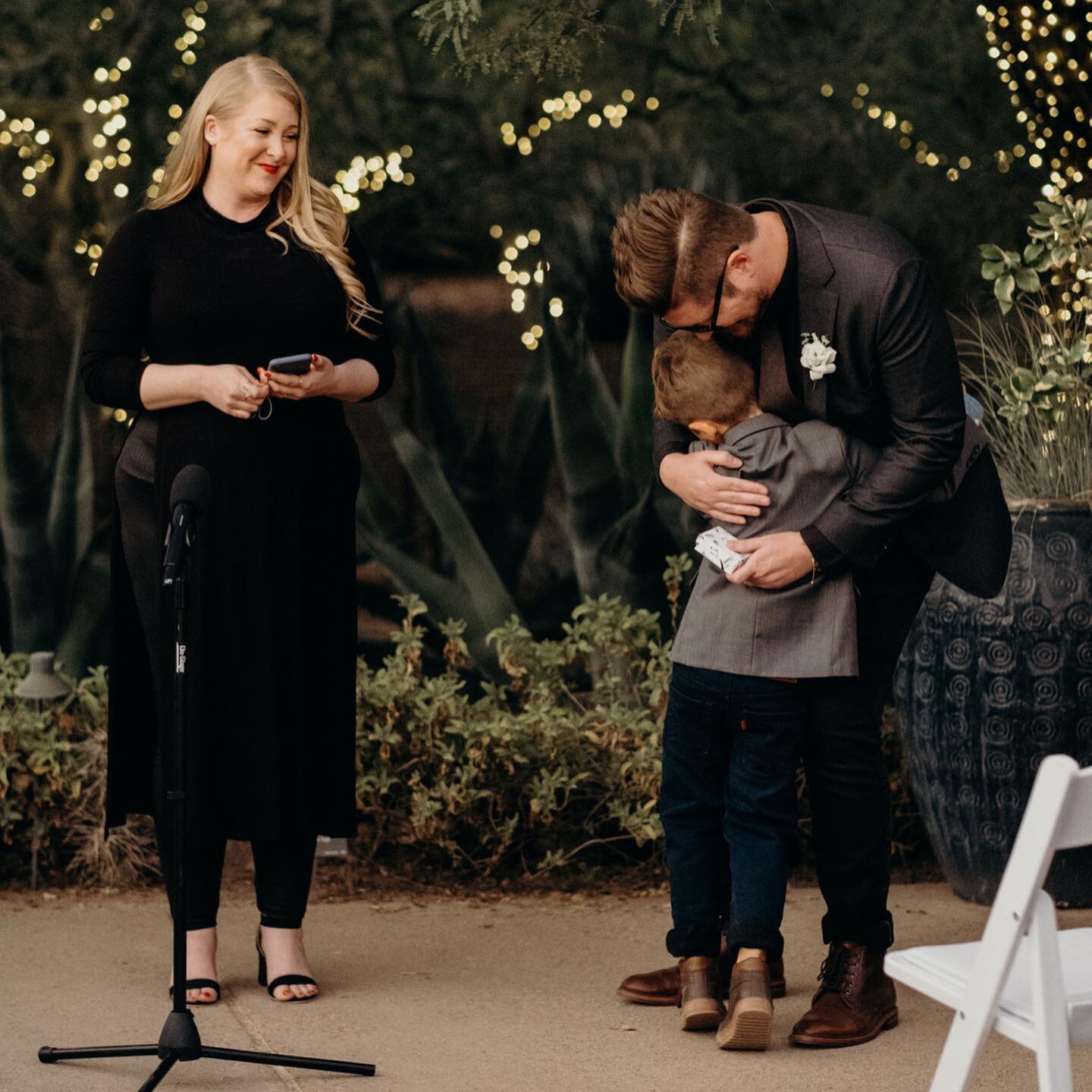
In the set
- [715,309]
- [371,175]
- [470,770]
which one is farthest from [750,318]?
[371,175]

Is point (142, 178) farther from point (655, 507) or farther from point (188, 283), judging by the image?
point (188, 283)

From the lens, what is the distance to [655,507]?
542 centimetres

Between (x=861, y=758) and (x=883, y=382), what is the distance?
29.9 inches

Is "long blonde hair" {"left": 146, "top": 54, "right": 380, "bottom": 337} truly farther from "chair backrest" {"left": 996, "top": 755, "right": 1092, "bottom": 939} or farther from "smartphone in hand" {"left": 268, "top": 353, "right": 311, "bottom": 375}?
"chair backrest" {"left": 996, "top": 755, "right": 1092, "bottom": 939}

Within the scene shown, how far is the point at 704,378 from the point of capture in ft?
11.5

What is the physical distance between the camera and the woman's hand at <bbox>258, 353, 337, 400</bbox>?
363 cm

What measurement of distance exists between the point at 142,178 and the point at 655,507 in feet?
8.03

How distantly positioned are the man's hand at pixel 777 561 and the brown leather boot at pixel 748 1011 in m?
0.75

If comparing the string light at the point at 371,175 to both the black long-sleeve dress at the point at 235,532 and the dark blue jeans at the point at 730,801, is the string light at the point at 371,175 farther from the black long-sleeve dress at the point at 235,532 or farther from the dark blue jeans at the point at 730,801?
the dark blue jeans at the point at 730,801

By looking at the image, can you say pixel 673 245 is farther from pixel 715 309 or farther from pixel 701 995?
pixel 701 995

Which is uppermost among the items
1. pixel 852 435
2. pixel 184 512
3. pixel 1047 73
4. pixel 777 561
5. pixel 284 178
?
pixel 1047 73

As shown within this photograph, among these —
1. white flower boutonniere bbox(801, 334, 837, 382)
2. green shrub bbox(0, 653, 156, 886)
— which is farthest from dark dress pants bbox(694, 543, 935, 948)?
green shrub bbox(0, 653, 156, 886)

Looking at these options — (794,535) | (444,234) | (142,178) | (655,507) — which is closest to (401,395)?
(444,234)

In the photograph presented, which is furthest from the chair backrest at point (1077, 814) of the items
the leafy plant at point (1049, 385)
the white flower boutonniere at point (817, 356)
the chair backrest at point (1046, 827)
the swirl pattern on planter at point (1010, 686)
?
the leafy plant at point (1049, 385)
